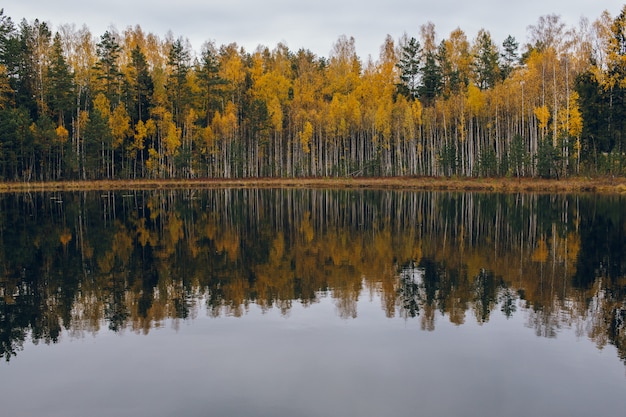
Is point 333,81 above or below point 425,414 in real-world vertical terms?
above

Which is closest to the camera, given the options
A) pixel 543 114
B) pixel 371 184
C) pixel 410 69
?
pixel 543 114

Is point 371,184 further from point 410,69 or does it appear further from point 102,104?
point 102,104

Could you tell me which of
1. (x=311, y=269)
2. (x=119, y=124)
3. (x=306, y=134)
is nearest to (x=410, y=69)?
(x=306, y=134)

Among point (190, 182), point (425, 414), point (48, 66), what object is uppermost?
point (48, 66)

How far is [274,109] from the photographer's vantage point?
2709 inches

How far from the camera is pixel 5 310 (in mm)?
11781

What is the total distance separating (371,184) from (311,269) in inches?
1715

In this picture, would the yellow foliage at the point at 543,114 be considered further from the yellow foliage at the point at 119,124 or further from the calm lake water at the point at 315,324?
the yellow foliage at the point at 119,124

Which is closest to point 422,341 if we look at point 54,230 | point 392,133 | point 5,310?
point 5,310

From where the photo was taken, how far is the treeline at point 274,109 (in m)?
53.8

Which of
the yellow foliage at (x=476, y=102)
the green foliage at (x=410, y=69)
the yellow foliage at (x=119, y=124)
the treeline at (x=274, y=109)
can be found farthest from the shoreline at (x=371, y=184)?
the green foliage at (x=410, y=69)

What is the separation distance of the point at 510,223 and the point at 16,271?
71.4 ft

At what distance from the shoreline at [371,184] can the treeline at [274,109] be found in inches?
109

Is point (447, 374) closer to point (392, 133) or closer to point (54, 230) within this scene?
point (54, 230)
